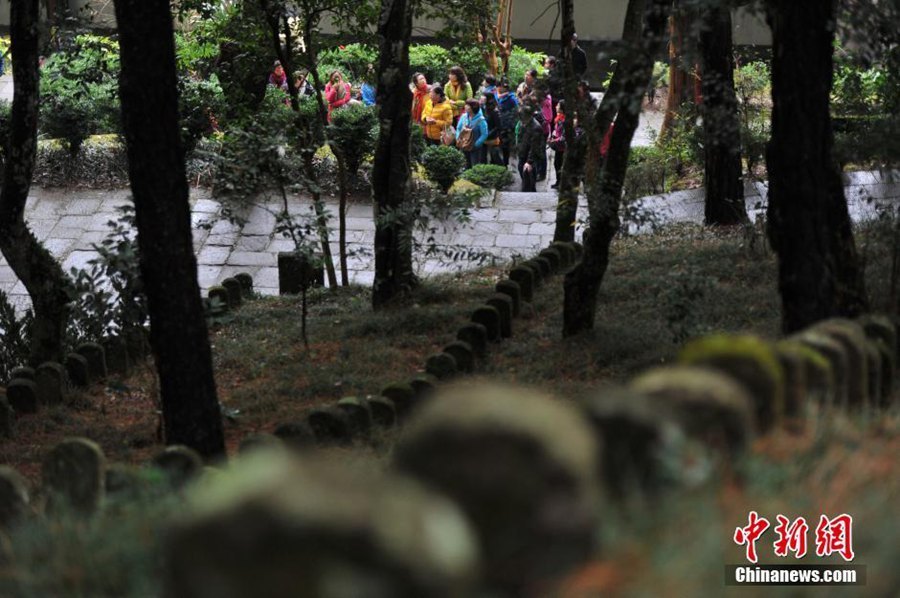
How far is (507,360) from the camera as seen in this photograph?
9.55 m

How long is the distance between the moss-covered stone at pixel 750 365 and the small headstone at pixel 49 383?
7.04 meters

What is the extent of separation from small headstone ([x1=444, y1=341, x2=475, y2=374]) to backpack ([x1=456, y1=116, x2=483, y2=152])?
1036 centimetres

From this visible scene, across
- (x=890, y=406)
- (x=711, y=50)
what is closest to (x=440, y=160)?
(x=711, y=50)

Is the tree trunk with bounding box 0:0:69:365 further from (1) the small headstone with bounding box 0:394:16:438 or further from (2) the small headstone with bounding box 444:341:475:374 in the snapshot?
(2) the small headstone with bounding box 444:341:475:374

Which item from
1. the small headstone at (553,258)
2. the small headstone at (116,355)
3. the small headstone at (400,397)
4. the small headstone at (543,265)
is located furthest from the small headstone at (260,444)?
the small headstone at (553,258)

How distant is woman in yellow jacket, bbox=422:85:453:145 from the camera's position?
19875 millimetres

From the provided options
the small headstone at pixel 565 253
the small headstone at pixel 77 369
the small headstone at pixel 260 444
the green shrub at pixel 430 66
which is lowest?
the small headstone at pixel 77 369

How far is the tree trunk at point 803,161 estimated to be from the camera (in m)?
6.36

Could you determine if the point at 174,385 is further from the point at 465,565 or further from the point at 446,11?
the point at 446,11

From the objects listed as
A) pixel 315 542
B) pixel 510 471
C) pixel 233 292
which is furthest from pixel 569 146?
pixel 315 542

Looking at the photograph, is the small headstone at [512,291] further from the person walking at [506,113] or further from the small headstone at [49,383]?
the person walking at [506,113]

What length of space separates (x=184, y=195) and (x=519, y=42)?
880 inches

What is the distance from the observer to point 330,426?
727 cm

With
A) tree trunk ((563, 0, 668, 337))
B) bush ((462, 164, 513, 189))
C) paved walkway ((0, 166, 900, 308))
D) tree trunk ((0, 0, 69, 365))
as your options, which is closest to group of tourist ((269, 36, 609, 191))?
bush ((462, 164, 513, 189))
